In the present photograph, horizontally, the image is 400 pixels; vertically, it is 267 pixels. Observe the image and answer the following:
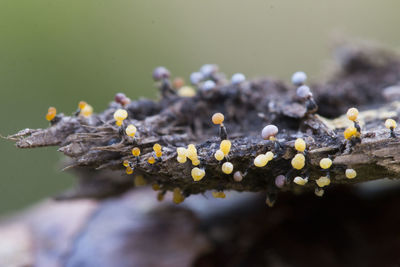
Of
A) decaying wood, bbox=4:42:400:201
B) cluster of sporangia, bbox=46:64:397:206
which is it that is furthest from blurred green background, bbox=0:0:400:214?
cluster of sporangia, bbox=46:64:397:206

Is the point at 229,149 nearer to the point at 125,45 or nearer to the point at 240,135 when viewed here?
the point at 240,135

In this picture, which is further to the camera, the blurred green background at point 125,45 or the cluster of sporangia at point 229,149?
the blurred green background at point 125,45

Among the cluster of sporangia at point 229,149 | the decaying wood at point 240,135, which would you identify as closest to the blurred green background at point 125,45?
the decaying wood at point 240,135

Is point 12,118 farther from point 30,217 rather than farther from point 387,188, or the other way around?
point 387,188

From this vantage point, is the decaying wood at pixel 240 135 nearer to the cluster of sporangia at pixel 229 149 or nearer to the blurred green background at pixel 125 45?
the cluster of sporangia at pixel 229 149

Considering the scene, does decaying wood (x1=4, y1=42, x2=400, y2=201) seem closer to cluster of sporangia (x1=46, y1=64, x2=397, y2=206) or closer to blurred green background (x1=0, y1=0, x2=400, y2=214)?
cluster of sporangia (x1=46, y1=64, x2=397, y2=206)

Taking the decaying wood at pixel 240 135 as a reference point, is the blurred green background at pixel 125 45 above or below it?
above

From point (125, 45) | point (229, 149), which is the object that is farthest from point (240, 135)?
point (125, 45)

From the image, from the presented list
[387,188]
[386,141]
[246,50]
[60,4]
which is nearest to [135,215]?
[386,141]
